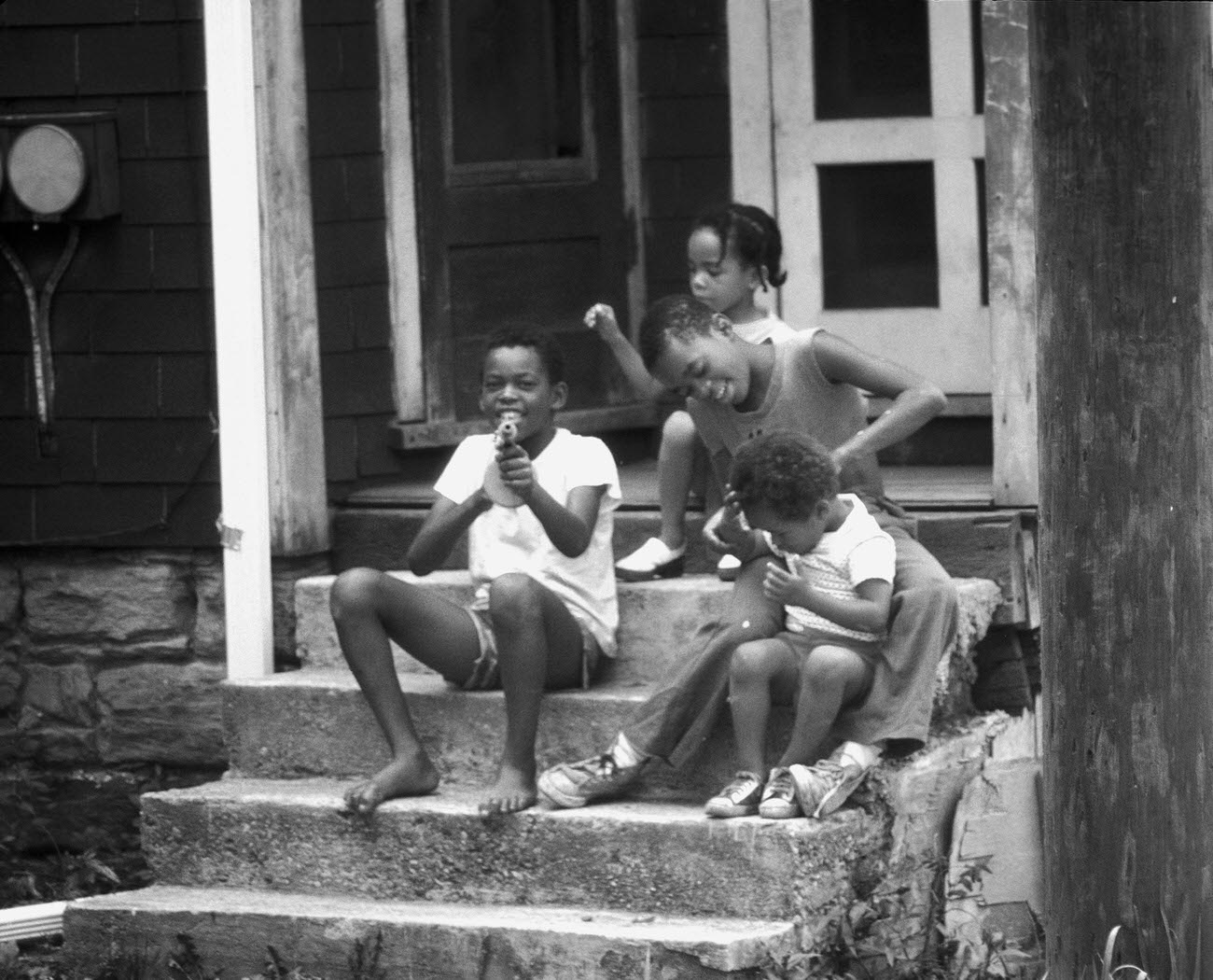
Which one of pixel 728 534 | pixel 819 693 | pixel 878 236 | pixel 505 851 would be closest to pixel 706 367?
pixel 728 534

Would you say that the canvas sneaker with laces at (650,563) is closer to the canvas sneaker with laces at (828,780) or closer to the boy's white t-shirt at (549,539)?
the boy's white t-shirt at (549,539)

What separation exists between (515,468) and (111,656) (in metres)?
2.05

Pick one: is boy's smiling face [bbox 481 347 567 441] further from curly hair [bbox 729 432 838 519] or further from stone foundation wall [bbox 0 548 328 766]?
stone foundation wall [bbox 0 548 328 766]

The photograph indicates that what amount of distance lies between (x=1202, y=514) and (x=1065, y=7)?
94 centimetres

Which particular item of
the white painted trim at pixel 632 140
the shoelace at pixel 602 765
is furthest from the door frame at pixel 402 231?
the shoelace at pixel 602 765

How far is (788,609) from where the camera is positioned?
198 inches

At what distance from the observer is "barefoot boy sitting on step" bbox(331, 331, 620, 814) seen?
5.09m

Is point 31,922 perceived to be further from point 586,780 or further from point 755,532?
point 755,532

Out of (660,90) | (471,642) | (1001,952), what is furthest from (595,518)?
(660,90)

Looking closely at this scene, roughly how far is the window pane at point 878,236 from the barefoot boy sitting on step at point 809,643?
2079 mm

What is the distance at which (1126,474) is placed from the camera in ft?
13.1

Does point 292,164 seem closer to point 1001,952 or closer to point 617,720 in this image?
point 617,720

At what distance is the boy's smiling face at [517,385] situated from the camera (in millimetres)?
5309

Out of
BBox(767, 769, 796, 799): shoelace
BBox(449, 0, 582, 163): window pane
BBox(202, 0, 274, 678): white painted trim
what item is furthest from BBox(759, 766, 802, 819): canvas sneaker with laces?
BBox(449, 0, 582, 163): window pane
